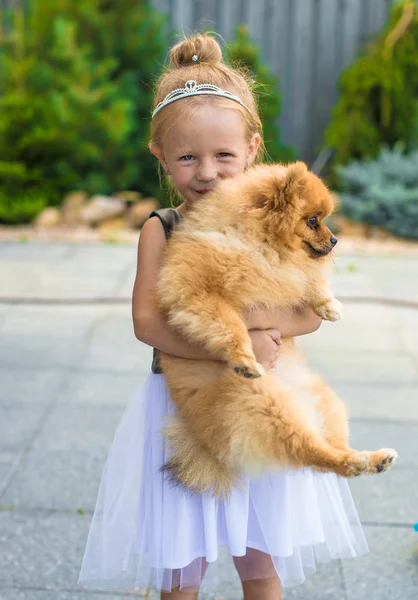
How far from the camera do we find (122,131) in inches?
327

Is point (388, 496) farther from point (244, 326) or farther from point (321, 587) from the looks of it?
point (244, 326)

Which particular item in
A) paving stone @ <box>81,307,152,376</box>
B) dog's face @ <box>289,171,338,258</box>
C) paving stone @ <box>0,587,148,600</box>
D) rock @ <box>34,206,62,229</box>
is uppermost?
dog's face @ <box>289,171,338,258</box>

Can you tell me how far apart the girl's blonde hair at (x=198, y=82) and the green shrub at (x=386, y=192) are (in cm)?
622

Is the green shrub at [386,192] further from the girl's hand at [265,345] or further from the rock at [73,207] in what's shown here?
the girl's hand at [265,345]

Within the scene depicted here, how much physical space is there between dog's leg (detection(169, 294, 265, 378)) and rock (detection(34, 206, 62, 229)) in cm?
700

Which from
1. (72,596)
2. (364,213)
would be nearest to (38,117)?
(364,213)

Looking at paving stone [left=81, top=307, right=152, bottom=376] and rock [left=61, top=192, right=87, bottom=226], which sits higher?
paving stone [left=81, top=307, right=152, bottom=376]

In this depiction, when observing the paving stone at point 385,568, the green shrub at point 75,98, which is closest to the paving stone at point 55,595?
the paving stone at point 385,568

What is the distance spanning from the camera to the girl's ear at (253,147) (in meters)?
2.12

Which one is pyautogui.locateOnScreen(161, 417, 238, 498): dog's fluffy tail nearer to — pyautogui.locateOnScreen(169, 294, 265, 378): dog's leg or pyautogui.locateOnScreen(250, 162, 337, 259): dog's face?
pyautogui.locateOnScreen(169, 294, 265, 378): dog's leg

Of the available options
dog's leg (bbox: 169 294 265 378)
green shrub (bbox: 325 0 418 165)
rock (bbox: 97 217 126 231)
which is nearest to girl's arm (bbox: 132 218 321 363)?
dog's leg (bbox: 169 294 265 378)

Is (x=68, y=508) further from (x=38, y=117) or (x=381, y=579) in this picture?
(x=38, y=117)

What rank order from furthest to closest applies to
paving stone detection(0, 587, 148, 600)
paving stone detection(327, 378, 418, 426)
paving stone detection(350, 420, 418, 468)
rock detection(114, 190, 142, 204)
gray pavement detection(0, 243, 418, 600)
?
1. rock detection(114, 190, 142, 204)
2. paving stone detection(327, 378, 418, 426)
3. paving stone detection(350, 420, 418, 468)
4. gray pavement detection(0, 243, 418, 600)
5. paving stone detection(0, 587, 148, 600)

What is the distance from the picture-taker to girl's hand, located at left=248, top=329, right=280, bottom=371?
1.87 meters
